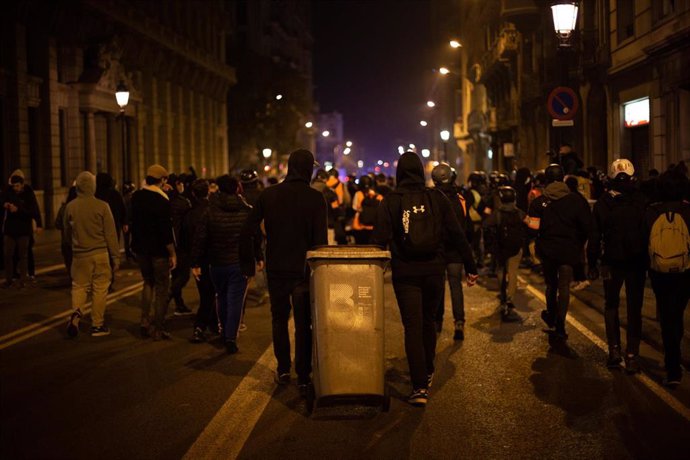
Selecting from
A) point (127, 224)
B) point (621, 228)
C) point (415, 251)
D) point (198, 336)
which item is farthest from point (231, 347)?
point (127, 224)

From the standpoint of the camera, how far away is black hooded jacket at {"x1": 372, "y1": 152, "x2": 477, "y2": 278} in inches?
285

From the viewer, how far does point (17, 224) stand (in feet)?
50.9

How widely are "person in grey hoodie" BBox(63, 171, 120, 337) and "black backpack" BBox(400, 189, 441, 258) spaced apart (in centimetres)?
432

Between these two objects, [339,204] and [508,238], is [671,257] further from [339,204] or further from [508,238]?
[339,204]

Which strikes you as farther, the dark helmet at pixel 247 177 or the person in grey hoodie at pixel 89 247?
the dark helmet at pixel 247 177

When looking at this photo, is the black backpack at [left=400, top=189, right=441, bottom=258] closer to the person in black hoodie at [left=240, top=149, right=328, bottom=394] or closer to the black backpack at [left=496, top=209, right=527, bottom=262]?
the person in black hoodie at [left=240, top=149, right=328, bottom=394]

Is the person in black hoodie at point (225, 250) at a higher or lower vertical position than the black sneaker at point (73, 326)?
higher

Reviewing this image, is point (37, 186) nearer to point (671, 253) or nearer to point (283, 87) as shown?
point (671, 253)

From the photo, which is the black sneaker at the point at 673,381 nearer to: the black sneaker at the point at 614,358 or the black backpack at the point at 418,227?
the black sneaker at the point at 614,358

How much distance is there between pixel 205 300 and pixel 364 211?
663 cm

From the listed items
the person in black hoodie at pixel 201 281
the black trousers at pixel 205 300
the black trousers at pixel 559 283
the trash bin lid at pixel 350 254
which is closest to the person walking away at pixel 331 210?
the person in black hoodie at pixel 201 281

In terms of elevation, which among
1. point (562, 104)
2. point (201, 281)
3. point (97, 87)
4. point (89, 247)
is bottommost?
point (201, 281)

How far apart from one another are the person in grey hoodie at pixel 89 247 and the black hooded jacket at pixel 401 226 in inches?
165

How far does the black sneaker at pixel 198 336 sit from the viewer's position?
10.1m
